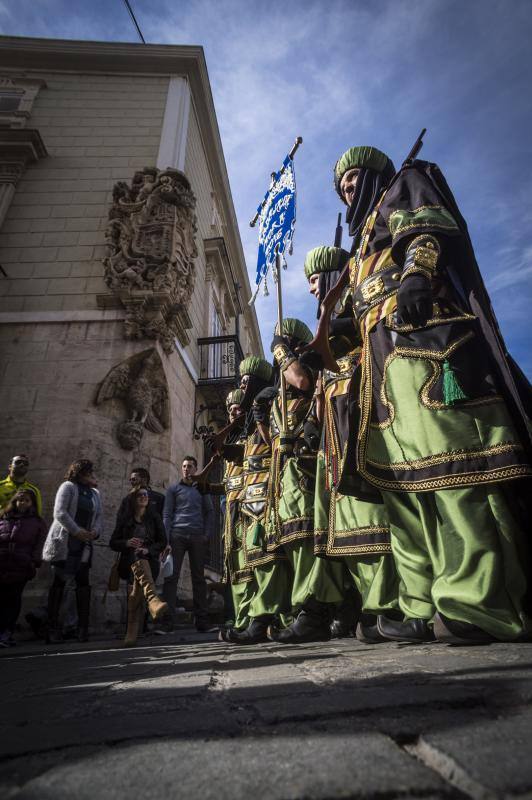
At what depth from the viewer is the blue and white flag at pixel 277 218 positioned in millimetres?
4535

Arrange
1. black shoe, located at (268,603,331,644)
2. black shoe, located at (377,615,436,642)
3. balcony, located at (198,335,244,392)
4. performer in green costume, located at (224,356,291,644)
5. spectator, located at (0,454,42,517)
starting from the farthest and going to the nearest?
balcony, located at (198,335,244,392), spectator, located at (0,454,42,517), performer in green costume, located at (224,356,291,644), black shoe, located at (268,603,331,644), black shoe, located at (377,615,436,642)

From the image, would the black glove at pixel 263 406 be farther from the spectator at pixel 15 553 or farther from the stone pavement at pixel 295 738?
the stone pavement at pixel 295 738

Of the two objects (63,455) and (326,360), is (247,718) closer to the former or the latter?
(326,360)

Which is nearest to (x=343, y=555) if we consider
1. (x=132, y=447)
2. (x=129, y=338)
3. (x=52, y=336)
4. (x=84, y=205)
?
(x=132, y=447)

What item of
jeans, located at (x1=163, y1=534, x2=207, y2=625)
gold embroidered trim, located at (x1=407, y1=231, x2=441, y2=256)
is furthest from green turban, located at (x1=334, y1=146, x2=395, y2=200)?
jeans, located at (x1=163, y1=534, x2=207, y2=625)

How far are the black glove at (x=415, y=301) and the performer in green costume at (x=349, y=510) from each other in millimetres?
516

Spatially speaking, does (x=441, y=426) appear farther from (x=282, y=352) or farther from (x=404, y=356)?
(x=282, y=352)

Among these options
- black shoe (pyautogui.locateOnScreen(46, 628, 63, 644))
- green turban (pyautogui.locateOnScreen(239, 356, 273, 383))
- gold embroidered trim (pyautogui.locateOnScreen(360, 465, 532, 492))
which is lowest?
black shoe (pyautogui.locateOnScreen(46, 628, 63, 644))

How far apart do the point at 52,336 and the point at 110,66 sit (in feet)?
28.3

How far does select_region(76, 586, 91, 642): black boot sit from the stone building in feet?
4.66

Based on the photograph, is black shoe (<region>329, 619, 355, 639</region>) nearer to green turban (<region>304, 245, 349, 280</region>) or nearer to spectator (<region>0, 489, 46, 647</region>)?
green turban (<region>304, 245, 349, 280</region>)

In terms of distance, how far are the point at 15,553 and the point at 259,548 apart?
2.42 m

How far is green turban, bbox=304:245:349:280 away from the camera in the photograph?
3.10 m

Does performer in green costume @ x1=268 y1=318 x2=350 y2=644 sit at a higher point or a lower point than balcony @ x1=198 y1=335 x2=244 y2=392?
→ lower
